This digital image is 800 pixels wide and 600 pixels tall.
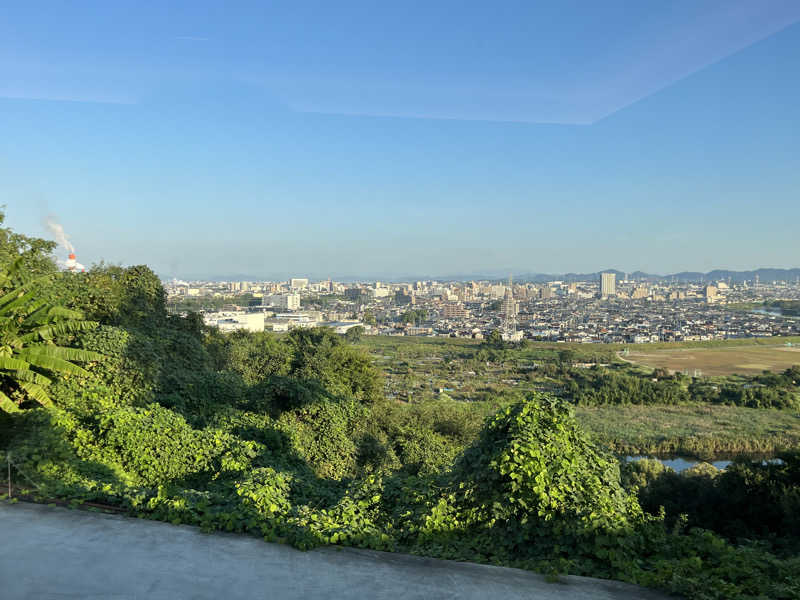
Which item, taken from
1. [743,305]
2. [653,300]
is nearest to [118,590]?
[743,305]

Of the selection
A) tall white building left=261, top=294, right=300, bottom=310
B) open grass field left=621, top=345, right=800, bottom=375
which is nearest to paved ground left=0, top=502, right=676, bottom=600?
open grass field left=621, top=345, right=800, bottom=375

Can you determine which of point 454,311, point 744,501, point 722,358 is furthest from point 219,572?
point 454,311

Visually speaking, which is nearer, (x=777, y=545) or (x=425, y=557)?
(x=425, y=557)

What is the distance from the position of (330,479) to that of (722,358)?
5720 cm

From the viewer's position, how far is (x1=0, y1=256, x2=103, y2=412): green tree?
7.43m

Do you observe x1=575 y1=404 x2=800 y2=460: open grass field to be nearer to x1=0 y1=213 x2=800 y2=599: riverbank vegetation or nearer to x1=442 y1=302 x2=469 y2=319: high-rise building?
x1=0 y1=213 x2=800 y2=599: riverbank vegetation

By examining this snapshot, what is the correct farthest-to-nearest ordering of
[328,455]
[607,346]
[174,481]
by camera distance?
[607,346] < [328,455] < [174,481]

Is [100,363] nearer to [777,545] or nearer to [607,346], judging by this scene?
[777,545]

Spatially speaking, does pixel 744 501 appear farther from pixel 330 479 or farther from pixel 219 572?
pixel 219 572

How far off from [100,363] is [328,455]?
4.79 meters

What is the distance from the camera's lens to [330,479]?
25.9ft

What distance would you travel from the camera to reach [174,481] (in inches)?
251

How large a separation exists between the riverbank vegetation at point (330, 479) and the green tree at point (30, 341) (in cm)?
16

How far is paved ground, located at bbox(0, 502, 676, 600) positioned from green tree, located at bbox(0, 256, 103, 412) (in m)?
3.90
